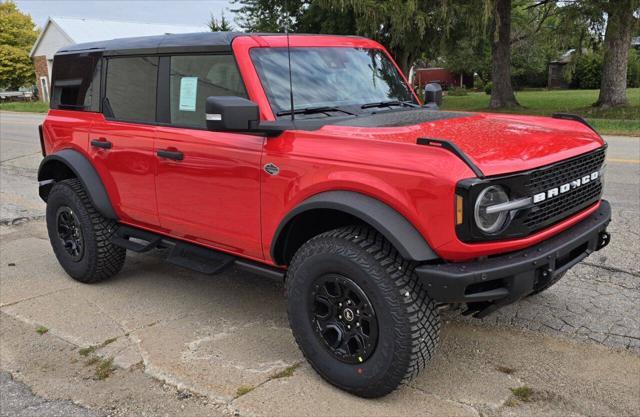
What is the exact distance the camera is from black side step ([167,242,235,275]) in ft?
12.9

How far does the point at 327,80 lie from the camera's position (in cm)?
399

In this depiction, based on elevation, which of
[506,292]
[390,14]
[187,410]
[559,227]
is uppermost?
[390,14]

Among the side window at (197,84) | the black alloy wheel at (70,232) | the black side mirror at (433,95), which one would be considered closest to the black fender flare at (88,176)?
the black alloy wheel at (70,232)

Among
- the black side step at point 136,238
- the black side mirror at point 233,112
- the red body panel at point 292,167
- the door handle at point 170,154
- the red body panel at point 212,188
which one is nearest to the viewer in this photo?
the red body panel at point 292,167

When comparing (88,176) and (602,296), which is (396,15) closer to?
(88,176)

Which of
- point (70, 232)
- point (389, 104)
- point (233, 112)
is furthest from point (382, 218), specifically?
point (70, 232)

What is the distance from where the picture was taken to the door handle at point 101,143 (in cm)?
464

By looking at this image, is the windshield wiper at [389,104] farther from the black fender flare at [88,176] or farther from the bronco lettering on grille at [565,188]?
the black fender flare at [88,176]

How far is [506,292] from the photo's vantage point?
2.85 meters

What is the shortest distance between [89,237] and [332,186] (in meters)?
2.63

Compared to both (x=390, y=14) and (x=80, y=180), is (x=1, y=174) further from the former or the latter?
(x=390, y=14)

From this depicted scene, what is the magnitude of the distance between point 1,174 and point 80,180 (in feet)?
26.2

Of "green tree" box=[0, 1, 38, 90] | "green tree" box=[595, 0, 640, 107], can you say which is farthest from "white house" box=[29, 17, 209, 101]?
"green tree" box=[595, 0, 640, 107]

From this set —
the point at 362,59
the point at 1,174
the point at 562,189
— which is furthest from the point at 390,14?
the point at 562,189
